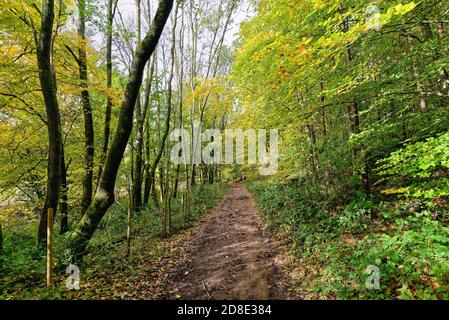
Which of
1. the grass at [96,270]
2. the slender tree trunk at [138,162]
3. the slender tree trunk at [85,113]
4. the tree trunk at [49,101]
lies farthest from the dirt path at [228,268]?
the slender tree trunk at [138,162]

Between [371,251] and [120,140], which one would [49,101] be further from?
[371,251]

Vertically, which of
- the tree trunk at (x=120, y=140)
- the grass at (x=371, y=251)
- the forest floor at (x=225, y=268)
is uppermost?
the tree trunk at (x=120, y=140)

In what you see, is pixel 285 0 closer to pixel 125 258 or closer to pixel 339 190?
pixel 339 190

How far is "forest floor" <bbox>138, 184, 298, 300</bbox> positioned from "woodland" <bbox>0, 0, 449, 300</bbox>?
12 cm

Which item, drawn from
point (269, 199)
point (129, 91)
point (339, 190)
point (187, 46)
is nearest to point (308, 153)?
point (339, 190)

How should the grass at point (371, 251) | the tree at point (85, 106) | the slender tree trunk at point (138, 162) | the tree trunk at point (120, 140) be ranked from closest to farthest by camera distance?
the grass at point (371, 251)
the tree trunk at point (120, 140)
the tree at point (85, 106)
the slender tree trunk at point (138, 162)

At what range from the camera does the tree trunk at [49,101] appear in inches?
195

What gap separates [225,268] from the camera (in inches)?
210

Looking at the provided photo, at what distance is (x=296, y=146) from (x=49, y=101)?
315 inches

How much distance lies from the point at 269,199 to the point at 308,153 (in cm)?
441

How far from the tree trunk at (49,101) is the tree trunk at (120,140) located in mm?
1275

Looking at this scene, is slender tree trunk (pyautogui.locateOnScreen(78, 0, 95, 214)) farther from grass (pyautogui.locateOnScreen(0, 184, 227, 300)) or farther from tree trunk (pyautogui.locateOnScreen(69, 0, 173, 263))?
tree trunk (pyautogui.locateOnScreen(69, 0, 173, 263))

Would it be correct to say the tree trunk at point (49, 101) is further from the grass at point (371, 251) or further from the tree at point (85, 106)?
the grass at point (371, 251)

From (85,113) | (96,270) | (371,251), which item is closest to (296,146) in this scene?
(371,251)
